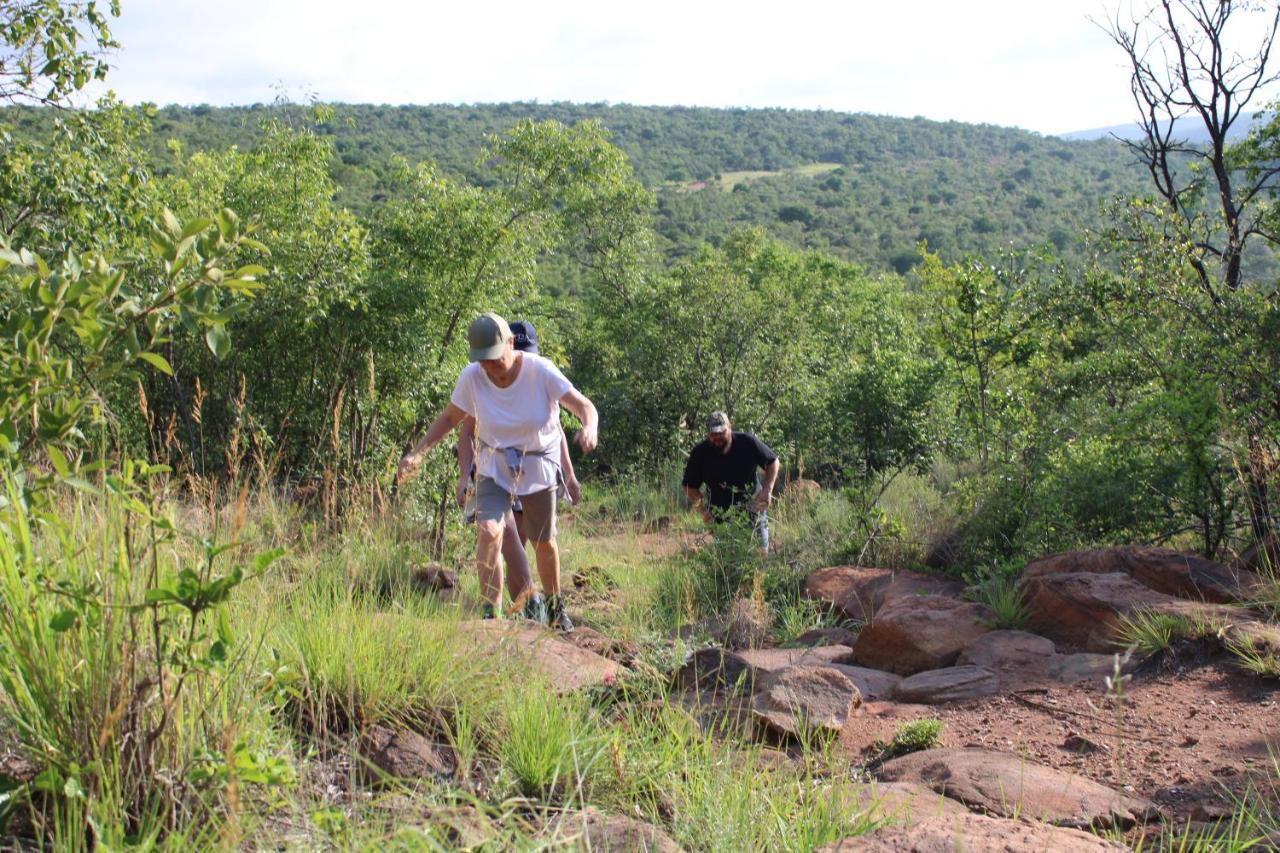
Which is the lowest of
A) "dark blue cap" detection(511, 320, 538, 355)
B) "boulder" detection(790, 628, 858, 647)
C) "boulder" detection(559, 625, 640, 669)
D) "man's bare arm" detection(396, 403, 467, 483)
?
"boulder" detection(790, 628, 858, 647)

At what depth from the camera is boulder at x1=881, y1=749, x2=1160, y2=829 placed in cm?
324

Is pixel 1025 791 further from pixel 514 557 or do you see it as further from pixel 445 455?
pixel 445 455

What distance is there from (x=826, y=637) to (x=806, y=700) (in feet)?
7.14

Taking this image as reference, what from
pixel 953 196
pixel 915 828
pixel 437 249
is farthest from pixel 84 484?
pixel 953 196

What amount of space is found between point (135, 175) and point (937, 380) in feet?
29.3

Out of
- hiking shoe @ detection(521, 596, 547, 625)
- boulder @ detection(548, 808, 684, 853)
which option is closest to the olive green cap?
hiking shoe @ detection(521, 596, 547, 625)

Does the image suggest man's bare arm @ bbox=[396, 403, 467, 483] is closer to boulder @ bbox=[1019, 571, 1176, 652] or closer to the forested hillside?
boulder @ bbox=[1019, 571, 1176, 652]

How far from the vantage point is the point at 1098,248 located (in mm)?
8867

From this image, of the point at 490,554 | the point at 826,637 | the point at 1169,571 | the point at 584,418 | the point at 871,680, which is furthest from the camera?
the point at 826,637

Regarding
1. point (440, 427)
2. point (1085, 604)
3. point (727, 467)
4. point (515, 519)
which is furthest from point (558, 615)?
point (727, 467)

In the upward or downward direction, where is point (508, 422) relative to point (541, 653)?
upward

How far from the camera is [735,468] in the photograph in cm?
829

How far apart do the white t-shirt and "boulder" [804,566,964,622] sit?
235 centimetres

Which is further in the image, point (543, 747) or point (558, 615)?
point (558, 615)
